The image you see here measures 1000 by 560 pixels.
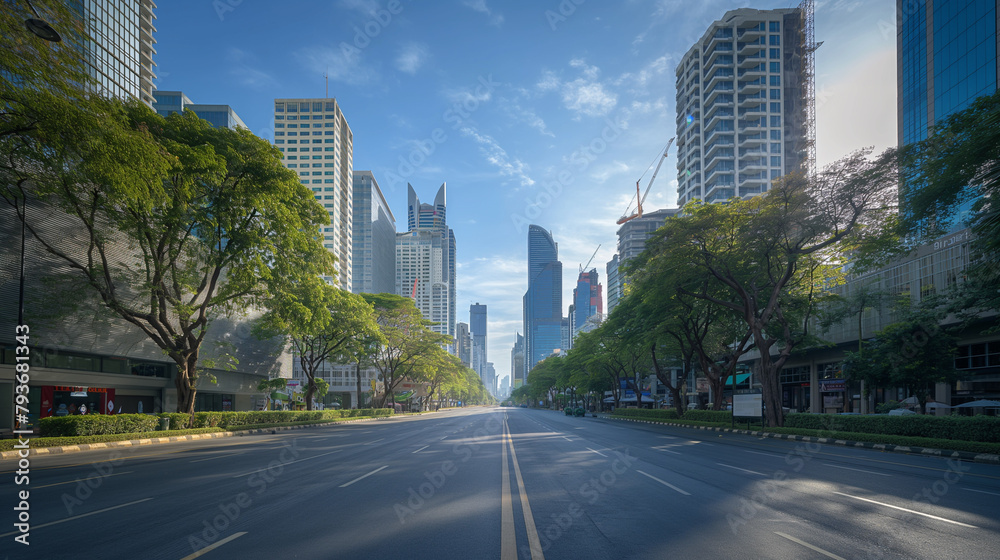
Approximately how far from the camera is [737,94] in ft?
326

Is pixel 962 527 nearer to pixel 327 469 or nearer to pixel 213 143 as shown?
pixel 327 469

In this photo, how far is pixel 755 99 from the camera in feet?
323

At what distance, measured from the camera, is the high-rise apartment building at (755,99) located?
323ft

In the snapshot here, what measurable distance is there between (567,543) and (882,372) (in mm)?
36445

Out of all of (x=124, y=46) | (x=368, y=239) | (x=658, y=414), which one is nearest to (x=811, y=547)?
(x=658, y=414)

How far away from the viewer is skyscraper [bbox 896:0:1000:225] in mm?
52625

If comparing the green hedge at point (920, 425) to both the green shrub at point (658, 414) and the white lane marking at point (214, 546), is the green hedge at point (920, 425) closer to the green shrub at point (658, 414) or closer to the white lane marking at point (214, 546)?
the green shrub at point (658, 414)

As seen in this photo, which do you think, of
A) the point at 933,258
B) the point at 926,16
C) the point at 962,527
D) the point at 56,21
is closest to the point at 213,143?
the point at 56,21

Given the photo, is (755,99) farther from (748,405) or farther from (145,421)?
(145,421)

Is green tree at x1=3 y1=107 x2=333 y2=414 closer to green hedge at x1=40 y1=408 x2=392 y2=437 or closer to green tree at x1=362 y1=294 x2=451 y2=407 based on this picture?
green hedge at x1=40 y1=408 x2=392 y2=437

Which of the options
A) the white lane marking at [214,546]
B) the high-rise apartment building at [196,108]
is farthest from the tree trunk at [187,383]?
the high-rise apartment building at [196,108]

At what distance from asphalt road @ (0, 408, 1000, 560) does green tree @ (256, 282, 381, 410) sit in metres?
12.9

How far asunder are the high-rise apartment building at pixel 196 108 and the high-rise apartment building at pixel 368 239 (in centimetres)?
5611

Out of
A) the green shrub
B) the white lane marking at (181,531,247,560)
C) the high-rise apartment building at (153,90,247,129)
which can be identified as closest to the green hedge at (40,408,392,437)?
the white lane marking at (181,531,247,560)
